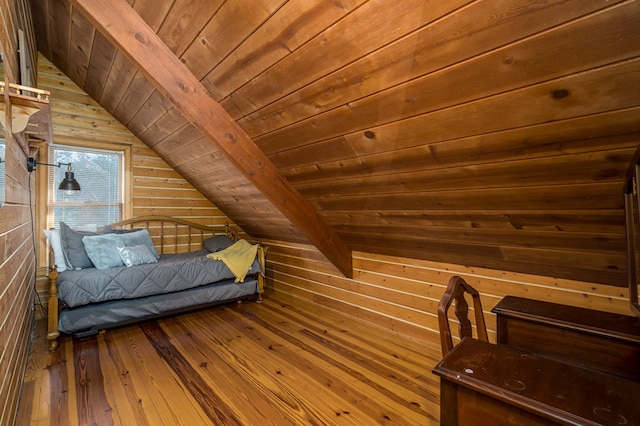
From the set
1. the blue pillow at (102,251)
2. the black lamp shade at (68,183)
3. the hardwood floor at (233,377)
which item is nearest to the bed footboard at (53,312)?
the hardwood floor at (233,377)

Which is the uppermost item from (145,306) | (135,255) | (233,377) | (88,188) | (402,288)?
(88,188)

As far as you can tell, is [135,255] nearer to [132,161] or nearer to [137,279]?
[137,279]

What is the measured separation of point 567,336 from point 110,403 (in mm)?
2367

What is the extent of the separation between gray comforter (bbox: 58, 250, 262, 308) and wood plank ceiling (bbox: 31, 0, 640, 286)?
1.51 m

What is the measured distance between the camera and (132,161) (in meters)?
3.74

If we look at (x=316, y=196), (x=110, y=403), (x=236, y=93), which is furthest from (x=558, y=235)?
(x=110, y=403)

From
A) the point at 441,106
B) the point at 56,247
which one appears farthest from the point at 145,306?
the point at 441,106

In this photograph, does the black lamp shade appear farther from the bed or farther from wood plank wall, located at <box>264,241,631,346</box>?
wood plank wall, located at <box>264,241,631,346</box>

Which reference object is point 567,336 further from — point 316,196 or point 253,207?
point 253,207

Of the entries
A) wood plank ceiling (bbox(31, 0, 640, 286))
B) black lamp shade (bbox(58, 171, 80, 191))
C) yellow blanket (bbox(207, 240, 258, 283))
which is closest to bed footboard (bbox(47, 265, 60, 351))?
black lamp shade (bbox(58, 171, 80, 191))

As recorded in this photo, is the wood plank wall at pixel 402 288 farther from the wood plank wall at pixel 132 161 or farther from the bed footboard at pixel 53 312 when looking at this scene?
the bed footboard at pixel 53 312

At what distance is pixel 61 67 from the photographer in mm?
3232

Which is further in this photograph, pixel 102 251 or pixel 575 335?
pixel 102 251

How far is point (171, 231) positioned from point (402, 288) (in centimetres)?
297
